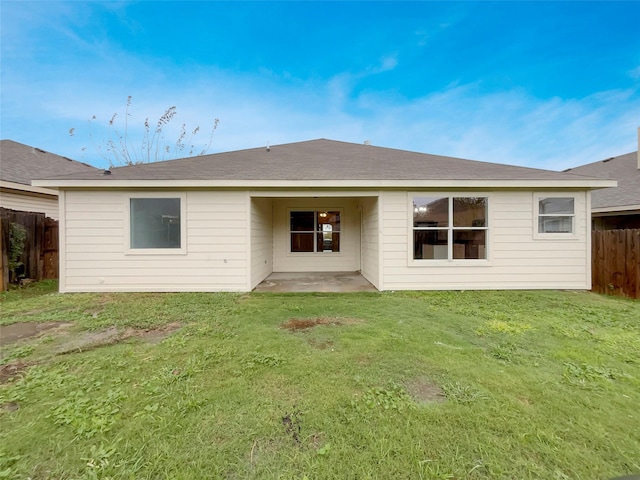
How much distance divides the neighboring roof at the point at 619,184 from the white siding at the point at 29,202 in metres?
17.6

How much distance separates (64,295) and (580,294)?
35.7ft

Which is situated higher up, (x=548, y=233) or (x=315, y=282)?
(x=548, y=233)

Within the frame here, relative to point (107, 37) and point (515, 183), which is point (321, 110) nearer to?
point (107, 37)

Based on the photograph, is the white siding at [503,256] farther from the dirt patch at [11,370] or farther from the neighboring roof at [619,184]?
the dirt patch at [11,370]

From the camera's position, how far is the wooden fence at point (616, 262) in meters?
5.74

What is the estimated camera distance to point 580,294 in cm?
595

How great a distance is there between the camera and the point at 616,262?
19.9 feet

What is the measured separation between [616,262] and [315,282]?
6720 mm

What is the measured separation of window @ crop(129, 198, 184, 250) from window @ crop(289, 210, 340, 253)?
3.88m

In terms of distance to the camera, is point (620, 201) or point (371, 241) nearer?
point (371, 241)

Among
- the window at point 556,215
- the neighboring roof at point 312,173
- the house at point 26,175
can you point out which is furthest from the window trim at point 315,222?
the house at point 26,175

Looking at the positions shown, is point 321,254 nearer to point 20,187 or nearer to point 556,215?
point 556,215

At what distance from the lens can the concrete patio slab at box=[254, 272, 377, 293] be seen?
6520 millimetres

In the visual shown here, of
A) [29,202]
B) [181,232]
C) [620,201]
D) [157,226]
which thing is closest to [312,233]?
[181,232]
